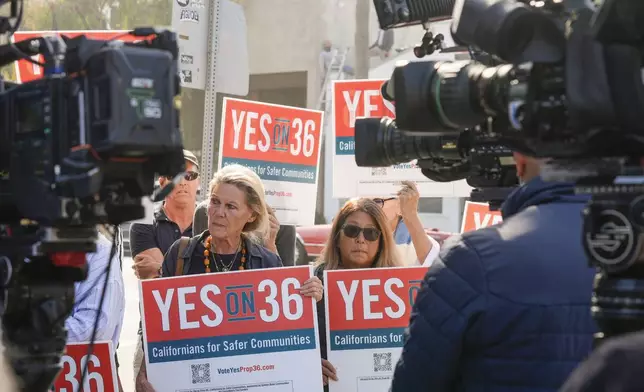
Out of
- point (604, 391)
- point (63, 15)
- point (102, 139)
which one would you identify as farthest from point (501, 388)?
point (63, 15)

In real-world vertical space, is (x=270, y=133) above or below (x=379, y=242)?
above

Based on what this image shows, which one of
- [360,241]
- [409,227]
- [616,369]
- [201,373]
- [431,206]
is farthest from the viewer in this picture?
[431,206]

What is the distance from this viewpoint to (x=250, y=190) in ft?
18.7

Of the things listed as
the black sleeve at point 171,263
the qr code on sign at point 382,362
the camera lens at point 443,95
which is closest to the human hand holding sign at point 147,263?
the black sleeve at point 171,263

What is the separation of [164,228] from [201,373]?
165cm

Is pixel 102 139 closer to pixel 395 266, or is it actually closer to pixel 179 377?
pixel 179 377

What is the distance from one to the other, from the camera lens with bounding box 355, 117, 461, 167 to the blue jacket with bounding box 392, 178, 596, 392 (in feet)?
1.77

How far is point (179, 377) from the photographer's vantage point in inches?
203

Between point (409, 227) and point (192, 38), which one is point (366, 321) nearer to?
point (409, 227)

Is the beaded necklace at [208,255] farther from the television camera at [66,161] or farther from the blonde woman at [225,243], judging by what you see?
the television camera at [66,161]

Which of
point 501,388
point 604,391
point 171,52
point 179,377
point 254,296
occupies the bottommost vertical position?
point 179,377

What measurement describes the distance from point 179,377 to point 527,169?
101 inches

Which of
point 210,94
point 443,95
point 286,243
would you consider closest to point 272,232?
point 286,243

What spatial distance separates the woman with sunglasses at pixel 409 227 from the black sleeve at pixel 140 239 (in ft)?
4.51
